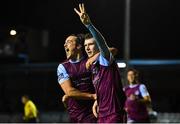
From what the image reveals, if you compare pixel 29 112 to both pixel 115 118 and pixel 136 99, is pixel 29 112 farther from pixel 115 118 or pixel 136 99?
pixel 115 118

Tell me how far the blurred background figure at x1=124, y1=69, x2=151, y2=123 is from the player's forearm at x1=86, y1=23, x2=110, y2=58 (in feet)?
13.6

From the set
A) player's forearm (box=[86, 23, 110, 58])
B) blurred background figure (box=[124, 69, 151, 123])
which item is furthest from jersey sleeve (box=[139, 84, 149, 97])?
player's forearm (box=[86, 23, 110, 58])

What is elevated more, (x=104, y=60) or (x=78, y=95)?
(x=104, y=60)

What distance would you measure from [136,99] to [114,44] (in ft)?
57.4

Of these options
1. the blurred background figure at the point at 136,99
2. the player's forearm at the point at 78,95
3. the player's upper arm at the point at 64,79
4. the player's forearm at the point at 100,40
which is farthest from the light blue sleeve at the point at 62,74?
the blurred background figure at the point at 136,99

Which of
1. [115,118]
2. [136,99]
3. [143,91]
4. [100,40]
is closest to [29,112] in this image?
[136,99]

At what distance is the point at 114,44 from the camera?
28.1m

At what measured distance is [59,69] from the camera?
6.98 meters

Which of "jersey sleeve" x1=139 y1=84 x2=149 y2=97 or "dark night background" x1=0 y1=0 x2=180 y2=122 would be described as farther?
"dark night background" x1=0 y1=0 x2=180 y2=122

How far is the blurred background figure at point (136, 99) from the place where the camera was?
10.3m

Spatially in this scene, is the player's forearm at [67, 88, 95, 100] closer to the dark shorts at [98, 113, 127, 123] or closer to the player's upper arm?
the player's upper arm

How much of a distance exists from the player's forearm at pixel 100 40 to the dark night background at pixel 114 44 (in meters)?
19.8

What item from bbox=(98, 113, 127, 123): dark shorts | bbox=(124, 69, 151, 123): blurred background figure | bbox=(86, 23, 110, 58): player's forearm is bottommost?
bbox=(124, 69, 151, 123): blurred background figure

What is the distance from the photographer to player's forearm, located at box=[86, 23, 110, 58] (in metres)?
5.85
